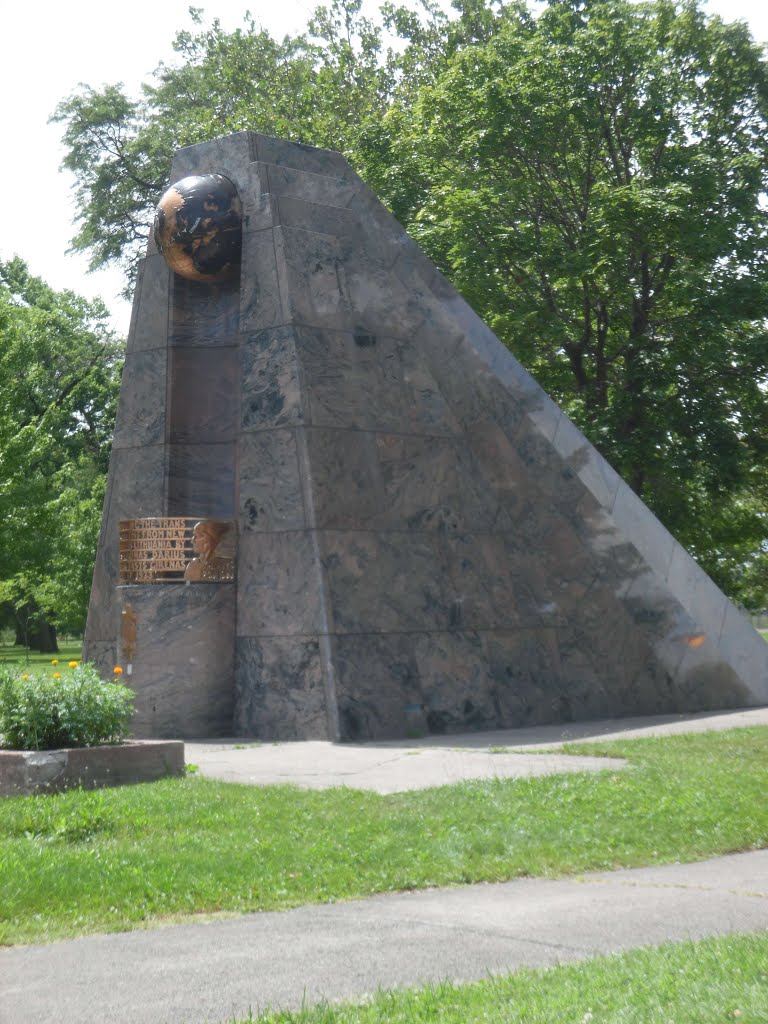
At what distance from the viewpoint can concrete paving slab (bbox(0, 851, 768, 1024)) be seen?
4.80 m

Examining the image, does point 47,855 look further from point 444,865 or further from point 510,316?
point 510,316

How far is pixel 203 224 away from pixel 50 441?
18255mm

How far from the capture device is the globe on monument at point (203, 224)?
14.9 metres

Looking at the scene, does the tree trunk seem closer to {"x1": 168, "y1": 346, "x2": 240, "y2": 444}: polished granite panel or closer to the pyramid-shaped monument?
{"x1": 168, "y1": 346, "x2": 240, "y2": 444}: polished granite panel

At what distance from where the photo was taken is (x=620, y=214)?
2262 cm

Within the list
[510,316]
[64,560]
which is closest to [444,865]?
[510,316]

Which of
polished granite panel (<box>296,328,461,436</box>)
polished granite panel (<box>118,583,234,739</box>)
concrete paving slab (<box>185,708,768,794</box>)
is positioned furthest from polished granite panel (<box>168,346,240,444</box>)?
concrete paving slab (<box>185,708,768,794</box>)

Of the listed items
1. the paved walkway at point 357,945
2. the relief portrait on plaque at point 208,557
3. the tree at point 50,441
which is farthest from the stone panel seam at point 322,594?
the tree at point 50,441

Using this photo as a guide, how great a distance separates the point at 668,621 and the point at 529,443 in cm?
282

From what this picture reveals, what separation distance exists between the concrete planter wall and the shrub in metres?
0.20

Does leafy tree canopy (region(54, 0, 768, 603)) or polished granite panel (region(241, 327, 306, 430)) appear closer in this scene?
polished granite panel (region(241, 327, 306, 430))

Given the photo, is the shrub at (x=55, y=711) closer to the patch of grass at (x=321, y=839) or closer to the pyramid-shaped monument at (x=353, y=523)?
the patch of grass at (x=321, y=839)

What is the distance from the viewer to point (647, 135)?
2409 cm

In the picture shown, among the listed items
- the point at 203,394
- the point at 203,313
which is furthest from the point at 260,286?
the point at 203,394
